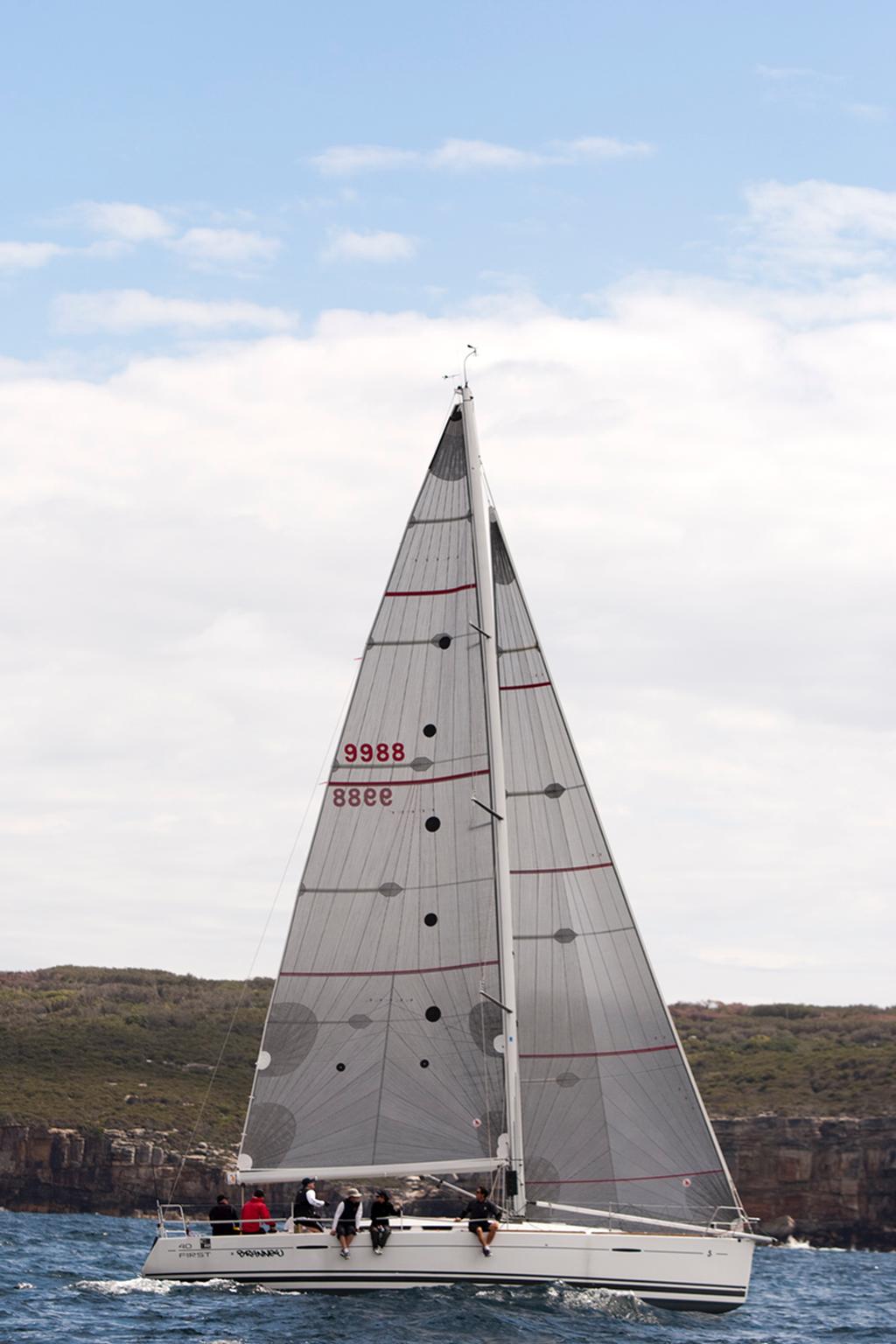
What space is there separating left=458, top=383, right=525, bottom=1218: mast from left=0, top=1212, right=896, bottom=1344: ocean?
9.57ft

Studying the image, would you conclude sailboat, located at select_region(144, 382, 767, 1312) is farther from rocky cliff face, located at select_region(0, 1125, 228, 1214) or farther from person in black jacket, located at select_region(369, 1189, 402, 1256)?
rocky cliff face, located at select_region(0, 1125, 228, 1214)

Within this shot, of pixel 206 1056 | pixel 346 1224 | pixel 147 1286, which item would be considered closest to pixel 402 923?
pixel 346 1224

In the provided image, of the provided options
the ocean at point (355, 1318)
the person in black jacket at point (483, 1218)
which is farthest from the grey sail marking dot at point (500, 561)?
the ocean at point (355, 1318)

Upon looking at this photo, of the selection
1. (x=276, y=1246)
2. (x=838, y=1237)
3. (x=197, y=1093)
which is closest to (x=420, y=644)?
(x=276, y=1246)

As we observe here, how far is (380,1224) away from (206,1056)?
82.6 metres

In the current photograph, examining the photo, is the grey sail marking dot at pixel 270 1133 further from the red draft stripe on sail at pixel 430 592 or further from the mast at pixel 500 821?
the red draft stripe on sail at pixel 430 592

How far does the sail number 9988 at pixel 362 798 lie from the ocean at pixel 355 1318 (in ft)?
30.0

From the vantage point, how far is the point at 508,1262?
3034 cm

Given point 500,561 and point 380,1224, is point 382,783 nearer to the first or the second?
point 500,561

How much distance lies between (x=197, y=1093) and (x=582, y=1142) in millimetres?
72467

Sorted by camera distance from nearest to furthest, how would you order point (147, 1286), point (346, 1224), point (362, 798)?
point (346, 1224)
point (147, 1286)
point (362, 798)

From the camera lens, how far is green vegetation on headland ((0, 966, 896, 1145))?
309ft

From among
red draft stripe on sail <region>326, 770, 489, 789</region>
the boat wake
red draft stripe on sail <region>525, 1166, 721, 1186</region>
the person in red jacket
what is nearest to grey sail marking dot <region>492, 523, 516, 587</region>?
red draft stripe on sail <region>326, 770, 489, 789</region>

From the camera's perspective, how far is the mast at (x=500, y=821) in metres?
33.1
